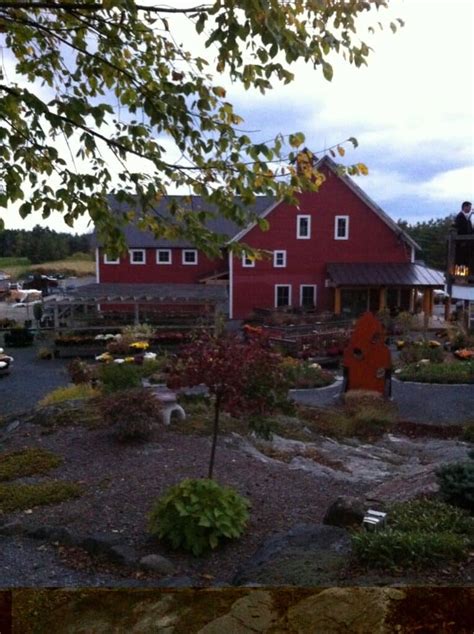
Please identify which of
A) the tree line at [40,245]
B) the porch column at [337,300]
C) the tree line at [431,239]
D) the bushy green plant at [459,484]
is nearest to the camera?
the bushy green plant at [459,484]

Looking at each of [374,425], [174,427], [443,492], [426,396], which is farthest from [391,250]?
[443,492]

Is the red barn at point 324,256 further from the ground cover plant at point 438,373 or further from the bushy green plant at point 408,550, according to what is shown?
the bushy green plant at point 408,550

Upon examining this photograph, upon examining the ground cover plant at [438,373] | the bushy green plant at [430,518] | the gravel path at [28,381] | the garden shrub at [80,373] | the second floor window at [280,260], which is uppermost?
the second floor window at [280,260]

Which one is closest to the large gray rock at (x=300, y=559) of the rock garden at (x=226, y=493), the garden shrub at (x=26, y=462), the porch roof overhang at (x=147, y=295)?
the rock garden at (x=226, y=493)

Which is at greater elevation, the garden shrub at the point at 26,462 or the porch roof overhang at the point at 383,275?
the porch roof overhang at the point at 383,275

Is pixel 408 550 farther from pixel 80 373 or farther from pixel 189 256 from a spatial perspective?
pixel 189 256

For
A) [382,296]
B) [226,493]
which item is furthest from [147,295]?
[226,493]

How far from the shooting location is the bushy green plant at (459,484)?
18.6 ft

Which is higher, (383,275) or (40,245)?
(40,245)

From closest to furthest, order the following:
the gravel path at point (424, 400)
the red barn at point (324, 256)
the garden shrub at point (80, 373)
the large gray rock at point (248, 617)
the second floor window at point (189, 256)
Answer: the large gray rock at point (248, 617) → the gravel path at point (424, 400) → the garden shrub at point (80, 373) → the red barn at point (324, 256) → the second floor window at point (189, 256)

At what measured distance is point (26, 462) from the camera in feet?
27.3

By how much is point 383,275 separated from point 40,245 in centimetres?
2616

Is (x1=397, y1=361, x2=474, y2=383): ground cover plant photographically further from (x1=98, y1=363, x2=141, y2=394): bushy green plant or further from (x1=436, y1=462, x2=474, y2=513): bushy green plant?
(x1=436, y1=462, x2=474, y2=513): bushy green plant

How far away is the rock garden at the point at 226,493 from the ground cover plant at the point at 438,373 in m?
8.41
